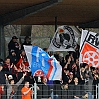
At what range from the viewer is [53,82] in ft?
61.8

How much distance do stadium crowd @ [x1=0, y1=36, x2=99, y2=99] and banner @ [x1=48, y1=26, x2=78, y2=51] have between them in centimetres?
228

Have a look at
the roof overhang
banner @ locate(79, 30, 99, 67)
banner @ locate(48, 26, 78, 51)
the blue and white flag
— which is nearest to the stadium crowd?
the blue and white flag

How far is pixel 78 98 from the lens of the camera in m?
17.9

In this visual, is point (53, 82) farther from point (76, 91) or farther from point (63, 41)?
point (63, 41)

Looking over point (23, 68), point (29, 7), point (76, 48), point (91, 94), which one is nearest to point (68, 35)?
point (76, 48)

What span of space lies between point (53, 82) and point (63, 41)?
5.28 metres

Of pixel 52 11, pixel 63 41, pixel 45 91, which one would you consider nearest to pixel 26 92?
pixel 45 91

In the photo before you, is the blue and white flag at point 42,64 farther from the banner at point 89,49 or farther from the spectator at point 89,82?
the banner at point 89,49

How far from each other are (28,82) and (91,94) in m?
2.20

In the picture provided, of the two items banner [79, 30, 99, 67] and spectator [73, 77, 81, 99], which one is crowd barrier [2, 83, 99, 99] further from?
banner [79, 30, 99, 67]

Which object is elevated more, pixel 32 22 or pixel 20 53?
pixel 32 22

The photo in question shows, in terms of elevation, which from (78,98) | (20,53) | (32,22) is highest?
(32,22)

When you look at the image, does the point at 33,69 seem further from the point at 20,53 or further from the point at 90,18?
the point at 90,18

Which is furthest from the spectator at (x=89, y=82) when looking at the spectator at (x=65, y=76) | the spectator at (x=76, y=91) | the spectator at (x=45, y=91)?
the spectator at (x=45, y=91)
